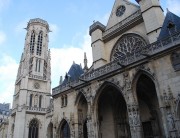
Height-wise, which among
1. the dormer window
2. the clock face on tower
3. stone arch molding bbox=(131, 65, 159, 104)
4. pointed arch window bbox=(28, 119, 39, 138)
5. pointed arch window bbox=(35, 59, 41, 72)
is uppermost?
pointed arch window bbox=(35, 59, 41, 72)

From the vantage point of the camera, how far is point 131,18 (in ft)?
59.6

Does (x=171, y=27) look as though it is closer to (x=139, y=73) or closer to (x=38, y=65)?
(x=139, y=73)

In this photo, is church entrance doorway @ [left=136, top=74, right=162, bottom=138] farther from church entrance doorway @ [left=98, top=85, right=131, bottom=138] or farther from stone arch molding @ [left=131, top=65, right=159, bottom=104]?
church entrance doorway @ [left=98, top=85, right=131, bottom=138]

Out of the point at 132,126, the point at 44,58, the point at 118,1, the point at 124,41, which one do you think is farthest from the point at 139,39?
the point at 44,58

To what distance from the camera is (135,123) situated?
11484 millimetres

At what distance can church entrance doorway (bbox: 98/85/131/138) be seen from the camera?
1494 centimetres

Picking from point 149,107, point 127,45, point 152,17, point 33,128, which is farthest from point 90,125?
point 33,128

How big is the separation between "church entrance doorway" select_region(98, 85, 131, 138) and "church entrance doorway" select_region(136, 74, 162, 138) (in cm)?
140

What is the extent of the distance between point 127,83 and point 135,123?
96.8 inches

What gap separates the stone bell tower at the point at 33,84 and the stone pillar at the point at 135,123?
840 inches

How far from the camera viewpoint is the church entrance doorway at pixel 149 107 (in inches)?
537

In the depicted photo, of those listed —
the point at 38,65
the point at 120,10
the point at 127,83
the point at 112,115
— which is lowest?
the point at 112,115

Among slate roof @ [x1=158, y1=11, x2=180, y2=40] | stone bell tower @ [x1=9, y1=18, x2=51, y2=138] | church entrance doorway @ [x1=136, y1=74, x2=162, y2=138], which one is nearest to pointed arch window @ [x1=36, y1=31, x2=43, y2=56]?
stone bell tower @ [x1=9, y1=18, x2=51, y2=138]

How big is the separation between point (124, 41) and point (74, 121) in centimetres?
836
